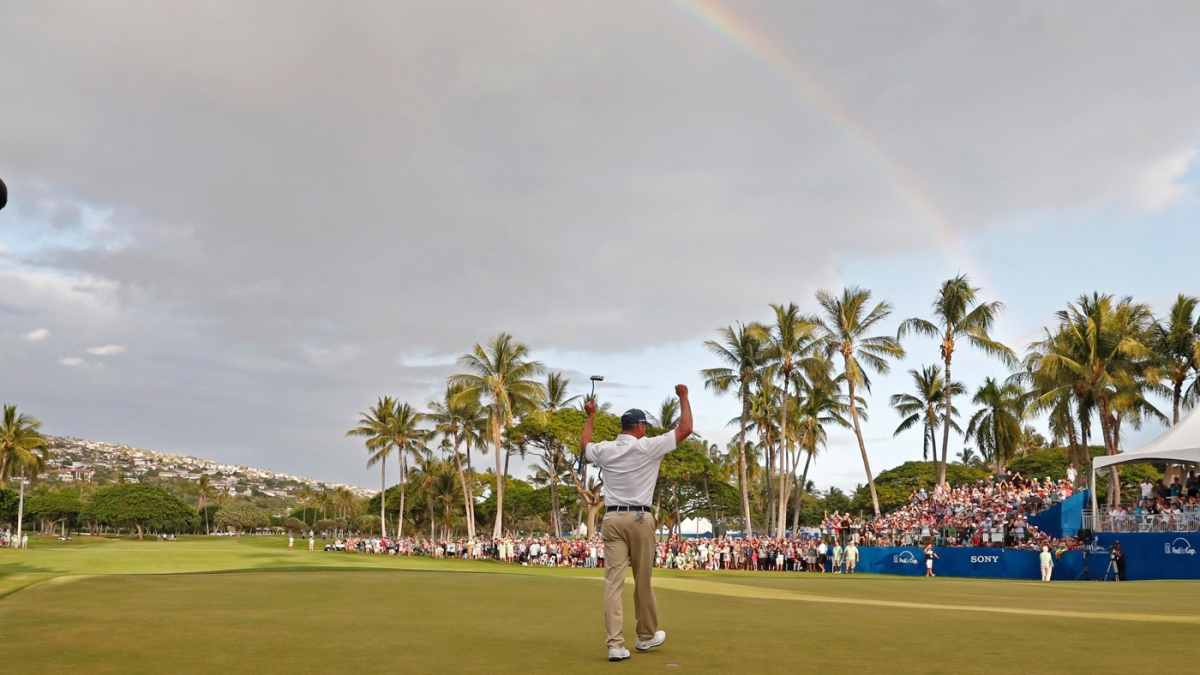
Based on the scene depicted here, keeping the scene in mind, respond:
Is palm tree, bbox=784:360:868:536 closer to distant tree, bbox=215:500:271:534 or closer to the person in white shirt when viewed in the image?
the person in white shirt

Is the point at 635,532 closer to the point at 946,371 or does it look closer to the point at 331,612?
the point at 331,612

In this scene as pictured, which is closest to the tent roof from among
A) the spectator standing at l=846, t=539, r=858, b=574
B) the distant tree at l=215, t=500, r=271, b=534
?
the spectator standing at l=846, t=539, r=858, b=574

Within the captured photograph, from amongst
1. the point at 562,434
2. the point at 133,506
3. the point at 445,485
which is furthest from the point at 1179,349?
the point at 133,506

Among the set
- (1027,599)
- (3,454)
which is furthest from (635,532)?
(3,454)

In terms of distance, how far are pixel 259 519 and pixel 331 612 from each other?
496 ft

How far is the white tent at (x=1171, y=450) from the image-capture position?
1187 inches

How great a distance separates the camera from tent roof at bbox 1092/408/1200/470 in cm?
3016

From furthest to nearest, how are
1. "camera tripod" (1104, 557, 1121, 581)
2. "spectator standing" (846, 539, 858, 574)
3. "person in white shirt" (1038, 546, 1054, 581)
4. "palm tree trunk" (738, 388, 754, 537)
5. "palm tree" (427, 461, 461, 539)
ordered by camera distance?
"palm tree" (427, 461, 461, 539), "palm tree trunk" (738, 388, 754, 537), "spectator standing" (846, 539, 858, 574), "person in white shirt" (1038, 546, 1054, 581), "camera tripod" (1104, 557, 1121, 581)

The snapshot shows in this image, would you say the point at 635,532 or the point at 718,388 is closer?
the point at 635,532

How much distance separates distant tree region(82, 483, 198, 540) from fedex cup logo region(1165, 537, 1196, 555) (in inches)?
4312

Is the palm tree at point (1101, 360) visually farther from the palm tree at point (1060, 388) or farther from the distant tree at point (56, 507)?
the distant tree at point (56, 507)

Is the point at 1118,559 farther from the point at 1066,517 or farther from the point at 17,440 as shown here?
the point at 17,440

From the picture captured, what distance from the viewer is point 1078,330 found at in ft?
150

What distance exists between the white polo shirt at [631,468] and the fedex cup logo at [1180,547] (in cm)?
2762
